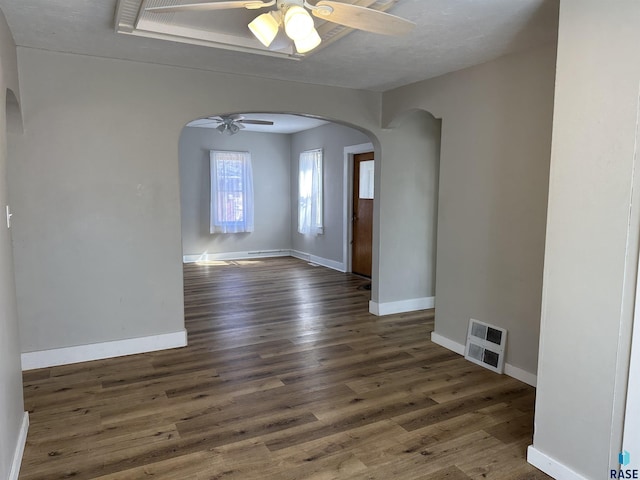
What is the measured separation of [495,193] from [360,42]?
1.58 meters

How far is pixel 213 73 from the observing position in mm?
3854

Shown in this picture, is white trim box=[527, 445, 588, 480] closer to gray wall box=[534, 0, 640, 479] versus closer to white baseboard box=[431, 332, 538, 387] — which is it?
gray wall box=[534, 0, 640, 479]

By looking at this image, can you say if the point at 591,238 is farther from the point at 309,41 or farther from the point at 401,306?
the point at 401,306

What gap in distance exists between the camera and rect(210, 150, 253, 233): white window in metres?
8.44

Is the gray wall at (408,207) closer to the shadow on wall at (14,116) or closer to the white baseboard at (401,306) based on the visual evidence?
the white baseboard at (401,306)

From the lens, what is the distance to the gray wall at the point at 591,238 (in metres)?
1.86

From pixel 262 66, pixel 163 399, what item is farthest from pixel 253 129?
pixel 163 399

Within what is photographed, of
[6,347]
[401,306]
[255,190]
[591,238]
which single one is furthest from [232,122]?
[591,238]

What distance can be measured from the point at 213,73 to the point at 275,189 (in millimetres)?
5304

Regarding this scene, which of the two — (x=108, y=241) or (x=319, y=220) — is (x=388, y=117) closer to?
(x=108, y=241)

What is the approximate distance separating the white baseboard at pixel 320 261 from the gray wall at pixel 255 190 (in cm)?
40

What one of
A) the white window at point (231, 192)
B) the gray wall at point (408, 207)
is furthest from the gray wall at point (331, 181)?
the gray wall at point (408, 207)

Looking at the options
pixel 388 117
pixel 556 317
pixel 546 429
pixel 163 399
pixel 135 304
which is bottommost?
pixel 163 399

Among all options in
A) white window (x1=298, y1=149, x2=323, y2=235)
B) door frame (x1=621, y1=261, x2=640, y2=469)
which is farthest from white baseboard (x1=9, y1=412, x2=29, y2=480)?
white window (x1=298, y1=149, x2=323, y2=235)
